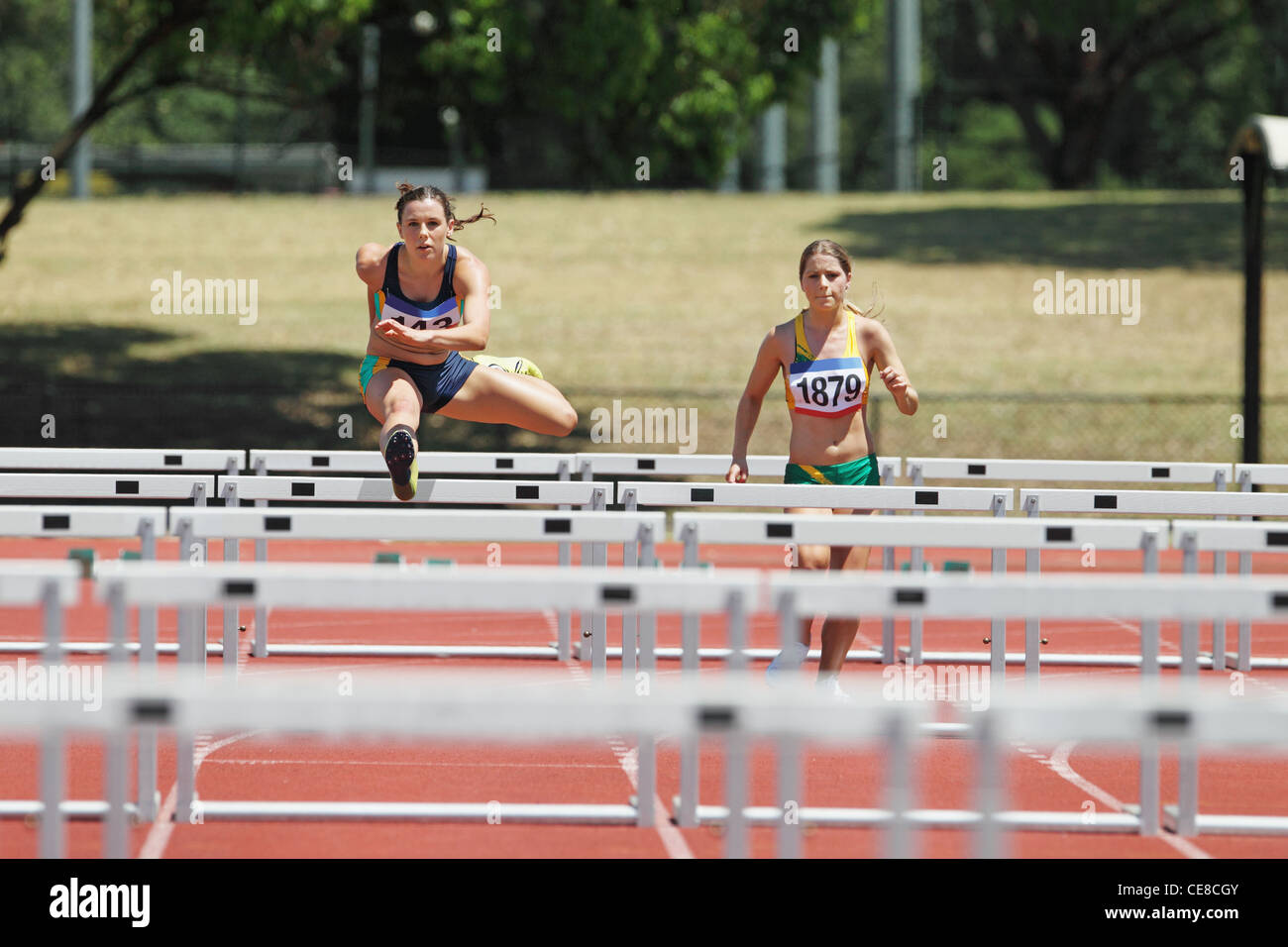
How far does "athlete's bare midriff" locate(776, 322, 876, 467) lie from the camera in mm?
7918

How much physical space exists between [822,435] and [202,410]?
1449 centimetres

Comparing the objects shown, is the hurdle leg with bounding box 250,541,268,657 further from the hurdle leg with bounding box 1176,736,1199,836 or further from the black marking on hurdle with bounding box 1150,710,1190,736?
the black marking on hurdle with bounding box 1150,710,1190,736

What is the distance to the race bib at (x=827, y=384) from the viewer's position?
25.6ft

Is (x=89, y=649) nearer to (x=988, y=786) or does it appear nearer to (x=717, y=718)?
(x=717, y=718)

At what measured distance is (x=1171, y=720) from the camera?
380cm

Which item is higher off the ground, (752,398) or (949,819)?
(752,398)

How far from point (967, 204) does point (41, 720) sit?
36.8m

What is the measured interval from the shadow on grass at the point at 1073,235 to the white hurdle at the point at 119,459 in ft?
77.9

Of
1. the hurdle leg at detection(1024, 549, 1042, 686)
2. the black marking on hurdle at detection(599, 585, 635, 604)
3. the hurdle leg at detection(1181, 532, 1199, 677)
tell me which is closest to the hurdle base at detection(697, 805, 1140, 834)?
the hurdle leg at detection(1181, 532, 1199, 677)

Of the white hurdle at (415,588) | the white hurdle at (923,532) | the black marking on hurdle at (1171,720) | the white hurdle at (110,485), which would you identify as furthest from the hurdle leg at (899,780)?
the white hurdle at (110,485)

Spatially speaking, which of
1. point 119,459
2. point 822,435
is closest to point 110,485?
point 119,459

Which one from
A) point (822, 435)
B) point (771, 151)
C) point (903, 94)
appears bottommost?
point (822, 435)

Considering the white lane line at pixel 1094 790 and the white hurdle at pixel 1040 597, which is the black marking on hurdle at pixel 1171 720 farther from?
the white lane line at pixel 1094 790

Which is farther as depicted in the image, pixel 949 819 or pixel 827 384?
pixel 827 384
